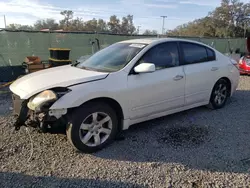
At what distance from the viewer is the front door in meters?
→ 3.92

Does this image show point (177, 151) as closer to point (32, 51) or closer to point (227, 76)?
point (227, 76)

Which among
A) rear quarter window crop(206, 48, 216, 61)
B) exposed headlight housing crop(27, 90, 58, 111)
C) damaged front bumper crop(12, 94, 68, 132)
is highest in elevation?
rear quarter window crop(206, 48, 216, 61)

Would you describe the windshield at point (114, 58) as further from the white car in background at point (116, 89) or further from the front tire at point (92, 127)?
the front tire at point (92, 127)

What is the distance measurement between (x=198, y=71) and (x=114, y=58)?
1.71 meters

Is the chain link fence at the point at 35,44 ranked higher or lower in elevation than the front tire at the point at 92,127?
higher

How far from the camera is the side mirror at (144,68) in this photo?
12.4 ft

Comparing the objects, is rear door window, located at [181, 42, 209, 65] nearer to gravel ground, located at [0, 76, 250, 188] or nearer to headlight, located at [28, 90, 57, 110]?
gravel ground, located at [0, 76, 250, 188]

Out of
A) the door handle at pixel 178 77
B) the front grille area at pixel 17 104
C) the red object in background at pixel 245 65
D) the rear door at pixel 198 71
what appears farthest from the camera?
the red object in background at pixel 245 65

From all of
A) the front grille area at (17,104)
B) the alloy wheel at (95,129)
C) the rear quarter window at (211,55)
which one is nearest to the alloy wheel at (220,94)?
the rear quarter window at (211,55)

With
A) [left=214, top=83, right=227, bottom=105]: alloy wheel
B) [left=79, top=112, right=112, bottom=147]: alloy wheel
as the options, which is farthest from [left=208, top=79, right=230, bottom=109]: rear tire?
[left=79, top=112, right=112, bottom=147]: alloy wheel

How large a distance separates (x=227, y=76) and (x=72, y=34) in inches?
261

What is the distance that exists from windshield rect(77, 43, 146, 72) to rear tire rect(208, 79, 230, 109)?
2.12 m

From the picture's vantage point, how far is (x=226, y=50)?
677 inches

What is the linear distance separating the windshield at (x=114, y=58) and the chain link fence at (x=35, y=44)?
5.05 metres
